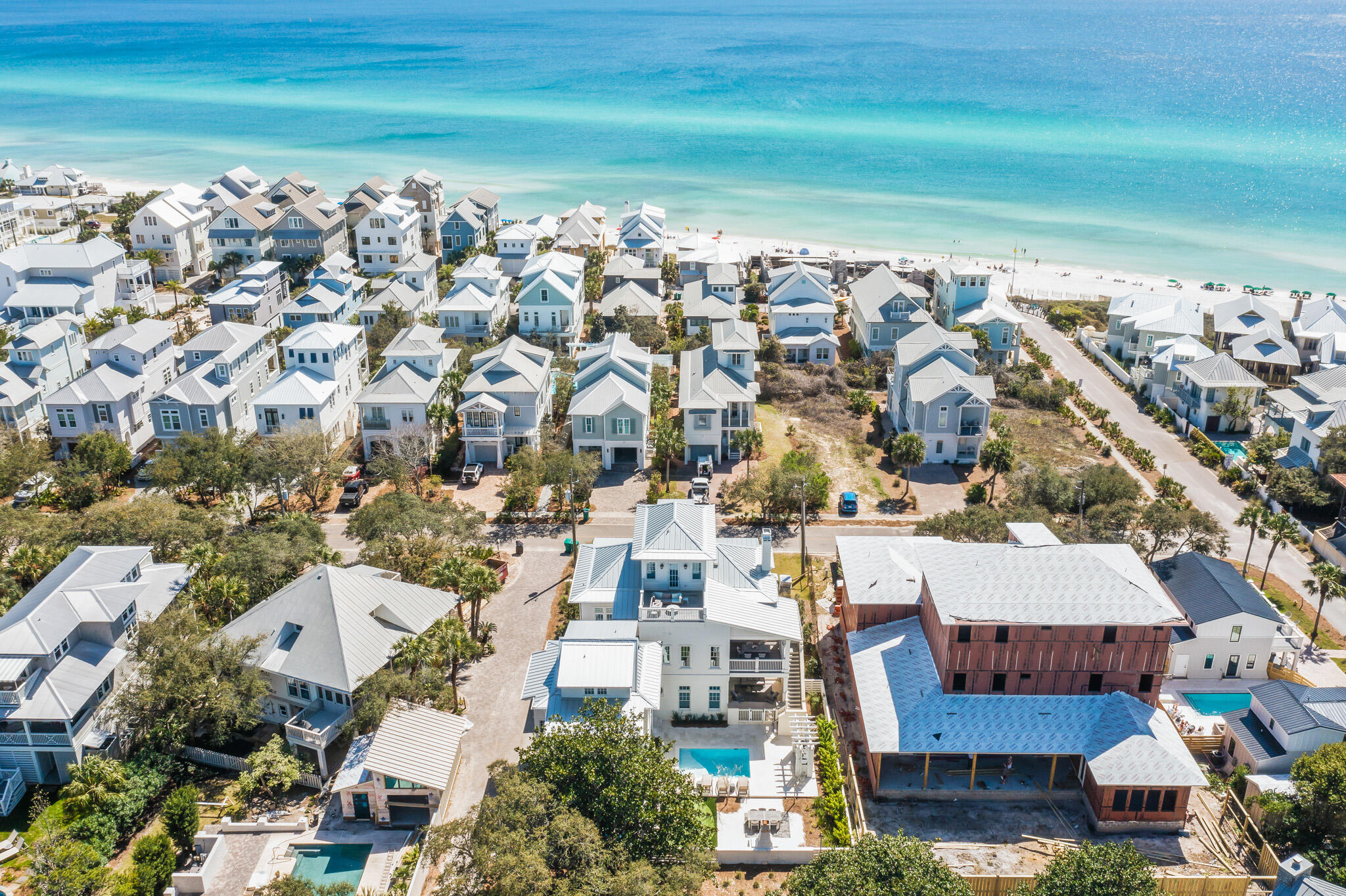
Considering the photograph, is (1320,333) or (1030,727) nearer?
(1030,727)

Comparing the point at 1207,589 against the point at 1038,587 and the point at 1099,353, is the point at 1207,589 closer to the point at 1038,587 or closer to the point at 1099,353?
Answer: the point at 1038,587

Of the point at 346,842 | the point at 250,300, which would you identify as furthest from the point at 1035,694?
the point at 250,300

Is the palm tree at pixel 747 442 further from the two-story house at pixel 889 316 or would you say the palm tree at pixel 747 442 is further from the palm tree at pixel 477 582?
the palm tree at pixel 477 582

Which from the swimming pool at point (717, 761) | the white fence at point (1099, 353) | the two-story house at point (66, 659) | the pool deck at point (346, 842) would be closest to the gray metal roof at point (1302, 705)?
the swimming pool at point (717, 761)

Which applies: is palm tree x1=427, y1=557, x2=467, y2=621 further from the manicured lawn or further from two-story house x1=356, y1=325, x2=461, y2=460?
the manicured lawn

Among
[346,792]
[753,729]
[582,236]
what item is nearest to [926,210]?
[582,236]

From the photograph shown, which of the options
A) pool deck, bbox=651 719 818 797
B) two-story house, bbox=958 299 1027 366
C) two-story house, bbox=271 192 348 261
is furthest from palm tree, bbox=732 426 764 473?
two-story house, bbox=271 192 348 261
